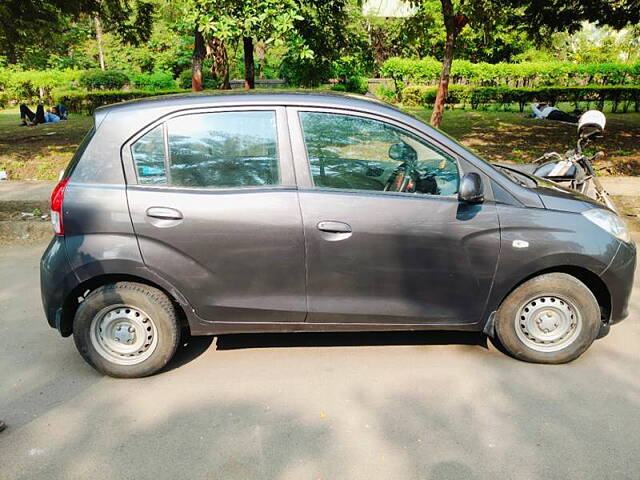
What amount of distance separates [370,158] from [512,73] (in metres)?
21.9

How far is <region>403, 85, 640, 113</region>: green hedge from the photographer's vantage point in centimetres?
1997

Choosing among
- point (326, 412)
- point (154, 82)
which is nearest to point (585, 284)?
point (326, 412)

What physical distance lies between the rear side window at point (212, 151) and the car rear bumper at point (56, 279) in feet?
2.26

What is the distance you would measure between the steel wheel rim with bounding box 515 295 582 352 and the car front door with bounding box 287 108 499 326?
316mm

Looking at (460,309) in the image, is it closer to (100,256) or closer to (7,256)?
(100,256)

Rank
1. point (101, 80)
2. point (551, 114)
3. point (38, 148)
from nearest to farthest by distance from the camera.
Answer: point (38, 148)
point (551, 114)
point (101, 80)

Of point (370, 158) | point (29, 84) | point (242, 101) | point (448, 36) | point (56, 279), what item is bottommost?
point (56, 279)

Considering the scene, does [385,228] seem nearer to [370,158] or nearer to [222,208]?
[370,158]

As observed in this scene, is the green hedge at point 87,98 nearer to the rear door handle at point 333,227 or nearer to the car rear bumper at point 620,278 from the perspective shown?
the rear door handle at point 333,227

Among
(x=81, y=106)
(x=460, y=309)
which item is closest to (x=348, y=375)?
(x=460, y=309)

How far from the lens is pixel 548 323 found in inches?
145

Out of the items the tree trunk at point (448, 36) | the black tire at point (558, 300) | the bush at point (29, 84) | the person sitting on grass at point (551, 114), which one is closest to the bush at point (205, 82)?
the bush at point (29, 84)

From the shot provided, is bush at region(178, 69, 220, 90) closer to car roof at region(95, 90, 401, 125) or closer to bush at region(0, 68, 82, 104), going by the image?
bush at region(0, 68, 82, 104)

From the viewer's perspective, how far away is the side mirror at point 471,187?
131 inches
